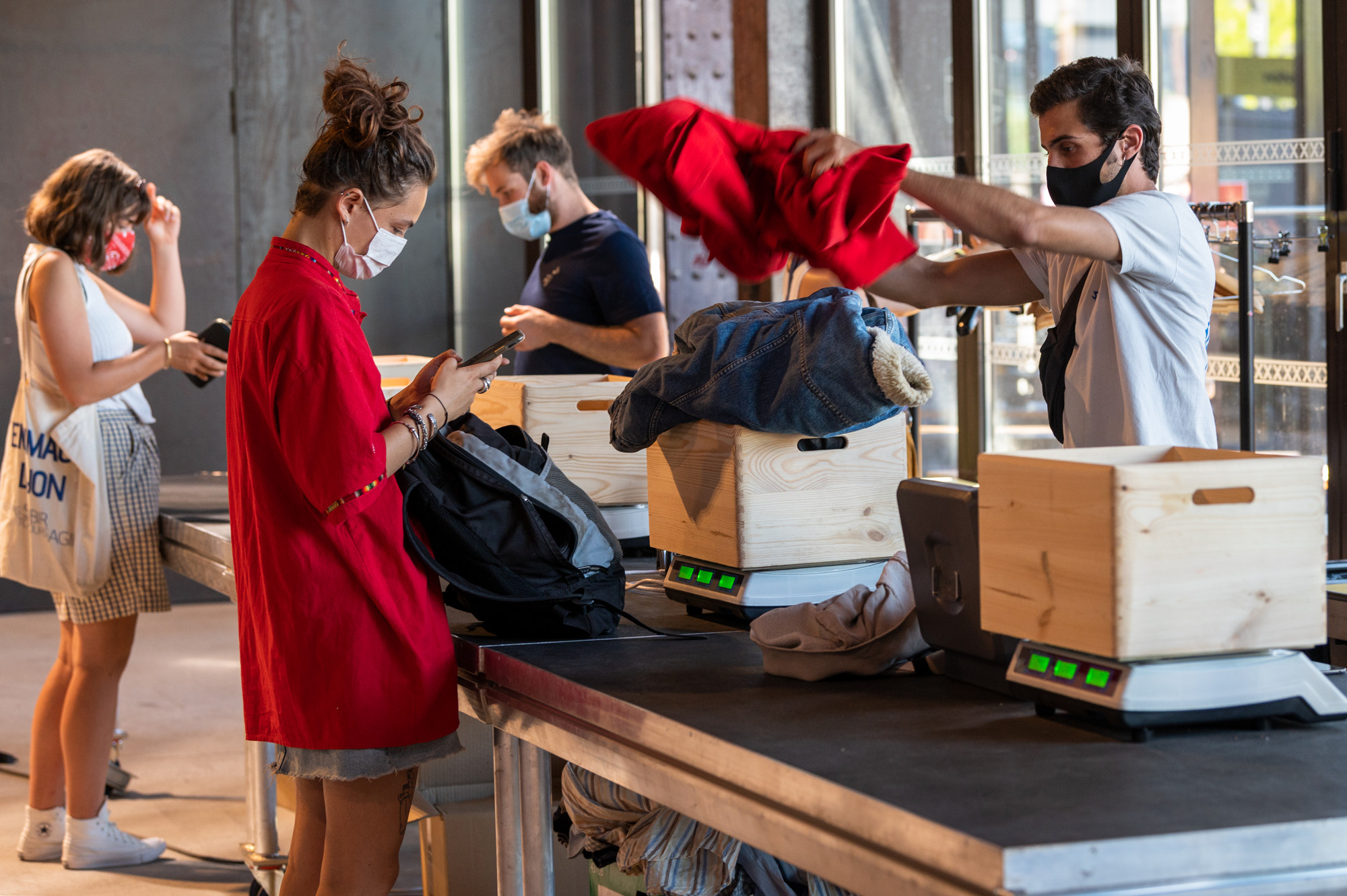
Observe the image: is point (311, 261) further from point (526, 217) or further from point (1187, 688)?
point (526, 217)

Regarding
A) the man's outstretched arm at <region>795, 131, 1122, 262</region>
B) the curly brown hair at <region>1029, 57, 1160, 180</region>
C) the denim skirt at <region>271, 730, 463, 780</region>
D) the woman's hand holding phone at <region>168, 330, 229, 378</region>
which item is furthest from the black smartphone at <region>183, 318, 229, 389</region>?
the curly brown hair at <region>1029, 57, 1160, 180</region>

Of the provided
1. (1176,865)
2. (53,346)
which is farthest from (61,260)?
(1176,865)

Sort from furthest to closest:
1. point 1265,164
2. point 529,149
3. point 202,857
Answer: point 1265,164 → point 529,149 → point 202,857

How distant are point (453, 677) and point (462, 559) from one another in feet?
0.52

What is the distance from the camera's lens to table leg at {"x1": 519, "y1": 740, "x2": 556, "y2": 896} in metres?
1.83

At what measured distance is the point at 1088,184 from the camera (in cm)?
214

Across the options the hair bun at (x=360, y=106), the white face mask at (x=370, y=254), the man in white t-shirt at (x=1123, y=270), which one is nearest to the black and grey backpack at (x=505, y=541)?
the white face mask at (x=370, y=254)

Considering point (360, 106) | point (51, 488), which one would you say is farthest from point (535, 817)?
point (51, 488)

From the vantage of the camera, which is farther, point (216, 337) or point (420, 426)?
point (216, 337)

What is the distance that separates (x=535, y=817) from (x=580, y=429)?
0.95 meters

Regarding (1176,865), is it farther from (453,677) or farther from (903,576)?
(453,677)

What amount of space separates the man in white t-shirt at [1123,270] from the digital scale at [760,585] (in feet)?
1.47

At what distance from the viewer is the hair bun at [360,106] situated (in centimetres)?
181

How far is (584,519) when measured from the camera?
195cm
